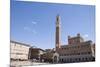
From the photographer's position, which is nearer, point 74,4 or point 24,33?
point 24,33

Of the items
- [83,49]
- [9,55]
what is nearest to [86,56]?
[83,49]

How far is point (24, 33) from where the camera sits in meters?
2.16

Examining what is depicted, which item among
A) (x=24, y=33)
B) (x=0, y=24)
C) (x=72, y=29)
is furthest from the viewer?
(x=72, y=29)

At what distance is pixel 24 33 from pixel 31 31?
79 millimetres

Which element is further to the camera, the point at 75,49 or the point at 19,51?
the point at 75,49

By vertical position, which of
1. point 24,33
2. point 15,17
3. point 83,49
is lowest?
point 83,49

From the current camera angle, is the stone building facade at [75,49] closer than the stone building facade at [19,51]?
No

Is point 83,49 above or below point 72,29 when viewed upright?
below

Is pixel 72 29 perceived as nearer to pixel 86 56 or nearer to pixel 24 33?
pixel 86 56

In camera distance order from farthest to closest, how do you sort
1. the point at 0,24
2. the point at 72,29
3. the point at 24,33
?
the point at 72,29
the point at 24,33
the point at 0,24

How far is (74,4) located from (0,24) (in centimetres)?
91

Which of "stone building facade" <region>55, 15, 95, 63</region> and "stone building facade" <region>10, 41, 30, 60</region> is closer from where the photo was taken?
"stone building facade" <region>10, 41, 30, 60</region>
